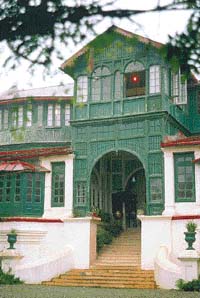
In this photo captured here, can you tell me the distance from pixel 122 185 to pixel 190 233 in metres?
9.01

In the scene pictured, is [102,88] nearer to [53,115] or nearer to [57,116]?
[57,116]

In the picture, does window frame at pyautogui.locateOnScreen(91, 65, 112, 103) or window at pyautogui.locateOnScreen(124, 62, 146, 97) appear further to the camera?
window frame at pyautogui.locateOnScreen(91, 65, 112, 103)

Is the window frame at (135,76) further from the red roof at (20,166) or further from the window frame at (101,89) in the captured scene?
the red roof at (20,166)

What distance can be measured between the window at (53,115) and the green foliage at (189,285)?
1353 cm

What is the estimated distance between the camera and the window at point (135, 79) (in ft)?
75.5

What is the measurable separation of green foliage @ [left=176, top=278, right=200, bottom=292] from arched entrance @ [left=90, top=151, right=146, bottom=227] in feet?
29.5

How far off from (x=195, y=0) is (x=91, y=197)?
20013 millimetres

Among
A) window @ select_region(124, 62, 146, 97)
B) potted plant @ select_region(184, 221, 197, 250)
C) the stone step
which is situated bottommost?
the stone step

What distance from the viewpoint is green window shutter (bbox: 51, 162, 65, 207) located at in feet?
75.7

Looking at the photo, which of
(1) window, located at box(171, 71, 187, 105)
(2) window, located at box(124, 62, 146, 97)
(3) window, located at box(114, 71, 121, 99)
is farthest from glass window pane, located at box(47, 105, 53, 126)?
(1) window, located at box(171, 71, 187, 105)

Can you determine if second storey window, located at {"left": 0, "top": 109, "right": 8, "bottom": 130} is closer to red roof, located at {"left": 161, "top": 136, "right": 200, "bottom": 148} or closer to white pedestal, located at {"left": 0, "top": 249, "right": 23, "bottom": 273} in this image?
red roof, located at {"left": 161, "top": 136, "right": 200, "bottom": 148}

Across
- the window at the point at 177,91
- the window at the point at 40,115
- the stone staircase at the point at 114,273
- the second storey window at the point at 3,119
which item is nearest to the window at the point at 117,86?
the window at the point at 177,91

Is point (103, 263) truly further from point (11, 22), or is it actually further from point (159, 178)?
point (11, 22)

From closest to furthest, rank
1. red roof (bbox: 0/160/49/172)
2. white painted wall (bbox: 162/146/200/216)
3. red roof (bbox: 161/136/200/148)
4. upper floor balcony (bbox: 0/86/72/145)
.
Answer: white painted wall (bbox: 162/146/200/216), red roof (bbox: 161/136/200/148), red roof (bbox: 0/160/49/172), upper floor balcony (bbox: 0/86/72/145)
